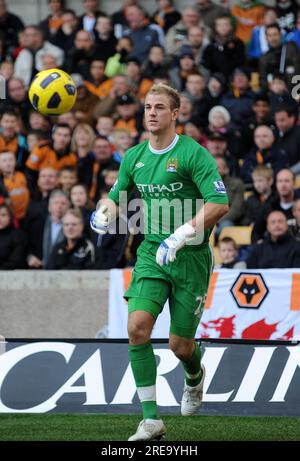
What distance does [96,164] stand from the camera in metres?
14.8

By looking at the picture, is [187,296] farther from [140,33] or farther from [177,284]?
[140,33]

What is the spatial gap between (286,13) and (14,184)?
5370 mm

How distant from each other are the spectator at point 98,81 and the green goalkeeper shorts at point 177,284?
899 centimetres

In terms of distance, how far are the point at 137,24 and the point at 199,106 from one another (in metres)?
2.84

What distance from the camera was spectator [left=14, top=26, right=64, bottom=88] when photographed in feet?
59.1

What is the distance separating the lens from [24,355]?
9773 millimetres

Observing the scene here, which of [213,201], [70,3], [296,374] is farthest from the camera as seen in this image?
[70,3]

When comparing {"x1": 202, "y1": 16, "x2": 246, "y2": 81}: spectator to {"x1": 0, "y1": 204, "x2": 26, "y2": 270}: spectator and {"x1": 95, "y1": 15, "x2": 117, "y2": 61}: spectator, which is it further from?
{"x1": 0, "y1": 204, "x2": 26, "y2": 270}: spectator

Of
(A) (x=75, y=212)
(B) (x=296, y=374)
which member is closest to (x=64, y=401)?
(B) (x=296, y=374)

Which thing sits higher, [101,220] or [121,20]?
[121,20]

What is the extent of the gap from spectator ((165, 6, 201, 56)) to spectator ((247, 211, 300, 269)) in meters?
5.49

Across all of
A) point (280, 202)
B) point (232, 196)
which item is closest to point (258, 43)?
point (232, 196)

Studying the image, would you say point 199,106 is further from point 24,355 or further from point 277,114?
point 24,355

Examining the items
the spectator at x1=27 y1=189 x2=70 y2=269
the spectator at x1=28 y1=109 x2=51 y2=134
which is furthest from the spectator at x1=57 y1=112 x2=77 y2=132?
the spectator at x1=27 y1=189 x2=70 y2=269
